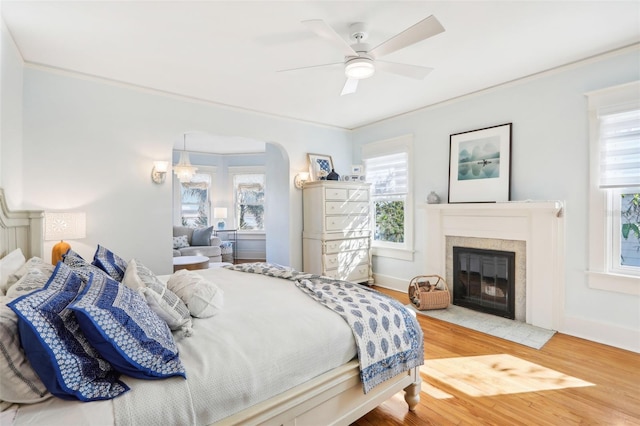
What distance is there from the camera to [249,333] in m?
1.43

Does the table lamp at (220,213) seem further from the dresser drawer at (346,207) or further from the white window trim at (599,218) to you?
the white window trim at (599,218)

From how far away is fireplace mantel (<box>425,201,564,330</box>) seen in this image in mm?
3117

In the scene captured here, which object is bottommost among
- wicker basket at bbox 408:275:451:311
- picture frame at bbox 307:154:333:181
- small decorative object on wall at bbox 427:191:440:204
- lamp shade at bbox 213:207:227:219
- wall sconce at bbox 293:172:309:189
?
wicker basket at bbox 408:275:451:311

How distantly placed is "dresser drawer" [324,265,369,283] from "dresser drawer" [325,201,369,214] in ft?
2.77

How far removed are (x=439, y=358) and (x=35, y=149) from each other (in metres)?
4.17

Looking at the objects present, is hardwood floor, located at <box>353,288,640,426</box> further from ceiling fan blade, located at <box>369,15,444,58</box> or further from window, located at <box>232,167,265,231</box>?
window, located at <box>232,167,265,231</box>

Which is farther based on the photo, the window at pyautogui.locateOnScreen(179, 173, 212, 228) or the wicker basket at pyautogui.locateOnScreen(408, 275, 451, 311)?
the window at pyautogui.locateOnScreen(179, 173, 212, 228)

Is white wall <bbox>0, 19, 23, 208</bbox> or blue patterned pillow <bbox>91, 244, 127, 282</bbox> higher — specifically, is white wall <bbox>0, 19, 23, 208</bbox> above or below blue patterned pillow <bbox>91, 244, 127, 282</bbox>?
above

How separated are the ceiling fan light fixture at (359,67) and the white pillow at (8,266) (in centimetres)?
249

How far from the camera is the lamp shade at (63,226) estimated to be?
2635 mm

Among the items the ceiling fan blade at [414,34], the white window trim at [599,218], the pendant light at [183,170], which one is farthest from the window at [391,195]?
the pendant light at [183,170]

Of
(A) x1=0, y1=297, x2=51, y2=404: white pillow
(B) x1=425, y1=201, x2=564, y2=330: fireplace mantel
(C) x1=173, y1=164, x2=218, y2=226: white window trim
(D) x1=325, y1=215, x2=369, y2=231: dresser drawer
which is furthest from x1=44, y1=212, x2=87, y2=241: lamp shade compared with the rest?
(C) x1=173, y1=164, x2=218, y2=226: white window trim

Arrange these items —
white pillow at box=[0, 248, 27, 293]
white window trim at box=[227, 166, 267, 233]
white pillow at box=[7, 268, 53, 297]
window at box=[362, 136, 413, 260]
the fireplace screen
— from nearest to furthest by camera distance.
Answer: white pillow at box=[7, 268, 53, 297], white pillow at box=[0, 248, 27, 293], the fireplace screen, window at box=[362, 136, 413, 260], white window trim at box=[227, 166, 267, 233]

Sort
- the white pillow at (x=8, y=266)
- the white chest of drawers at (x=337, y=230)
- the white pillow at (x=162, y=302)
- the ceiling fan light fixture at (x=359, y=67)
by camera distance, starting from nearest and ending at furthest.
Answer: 1. the white pillow at (x=162, y=302)
2. the white pillow at (x=8, y=266)
3. the ceiling fan light fixture at (x=359, y=67)
4. the white chest of drawers at (x=337, y=230)
